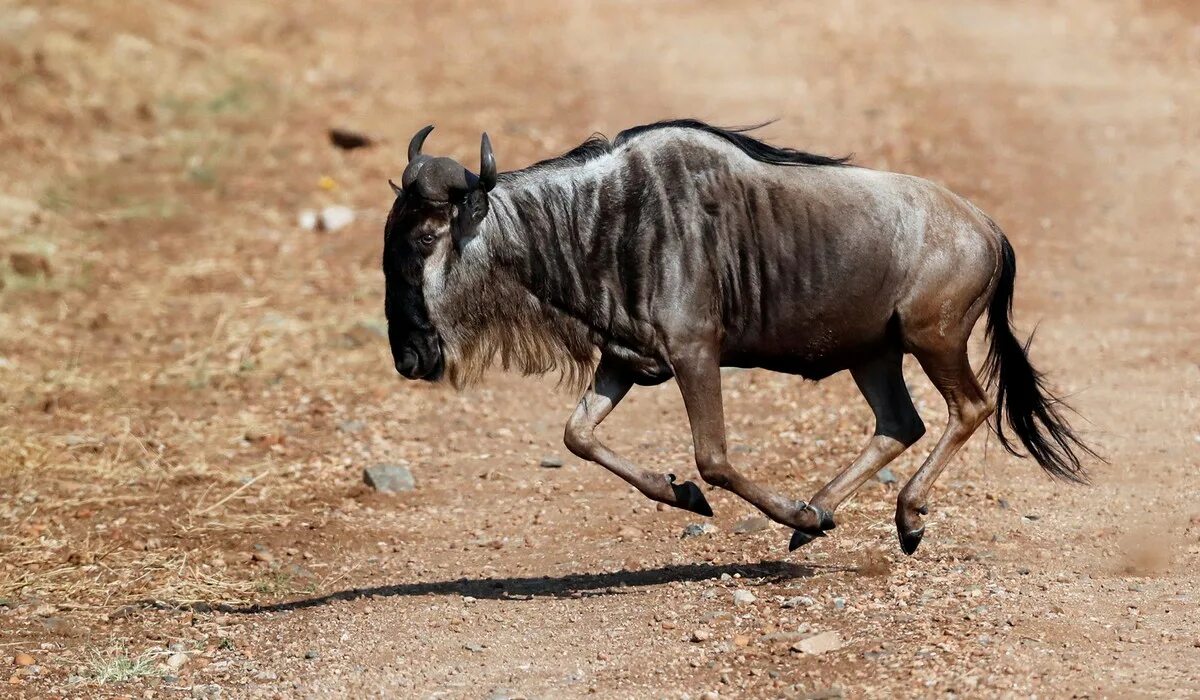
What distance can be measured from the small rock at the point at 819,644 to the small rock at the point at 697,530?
1502mm

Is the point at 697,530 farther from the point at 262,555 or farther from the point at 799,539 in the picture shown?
the point at 262,555

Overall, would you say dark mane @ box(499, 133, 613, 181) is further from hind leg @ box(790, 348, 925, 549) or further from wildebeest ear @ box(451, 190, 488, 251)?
hind leg @ box(790, 348, 925, 549)

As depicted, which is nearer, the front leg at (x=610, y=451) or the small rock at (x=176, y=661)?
the small rock at (x=176, y=661)

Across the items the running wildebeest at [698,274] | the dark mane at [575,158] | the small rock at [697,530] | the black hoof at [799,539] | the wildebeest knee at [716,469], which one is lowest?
the small rock at [697,530]

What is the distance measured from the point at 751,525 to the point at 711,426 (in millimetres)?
1023

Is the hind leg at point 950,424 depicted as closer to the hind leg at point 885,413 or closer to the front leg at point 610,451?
the hind leg at point 885,413

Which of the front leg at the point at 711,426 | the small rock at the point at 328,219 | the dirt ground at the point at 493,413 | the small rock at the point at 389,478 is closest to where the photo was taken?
the dirt ground at the point at 493,413

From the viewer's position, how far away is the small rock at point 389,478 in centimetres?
838

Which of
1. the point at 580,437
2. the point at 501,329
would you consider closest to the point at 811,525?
the point at 580,437

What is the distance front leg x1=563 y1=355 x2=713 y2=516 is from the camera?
656 cm

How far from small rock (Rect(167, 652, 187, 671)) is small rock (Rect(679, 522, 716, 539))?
7.92ft

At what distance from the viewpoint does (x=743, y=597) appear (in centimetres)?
639

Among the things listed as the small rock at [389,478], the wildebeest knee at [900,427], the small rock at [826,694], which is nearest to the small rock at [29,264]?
the small rock at [389,478]

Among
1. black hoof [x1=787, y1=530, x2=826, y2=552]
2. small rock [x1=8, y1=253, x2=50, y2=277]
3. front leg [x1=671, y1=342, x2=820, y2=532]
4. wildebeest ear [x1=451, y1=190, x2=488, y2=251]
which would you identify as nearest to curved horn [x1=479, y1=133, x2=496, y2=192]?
wildebeest ear [x1=451, y1=190, x2=488, y2=251]
